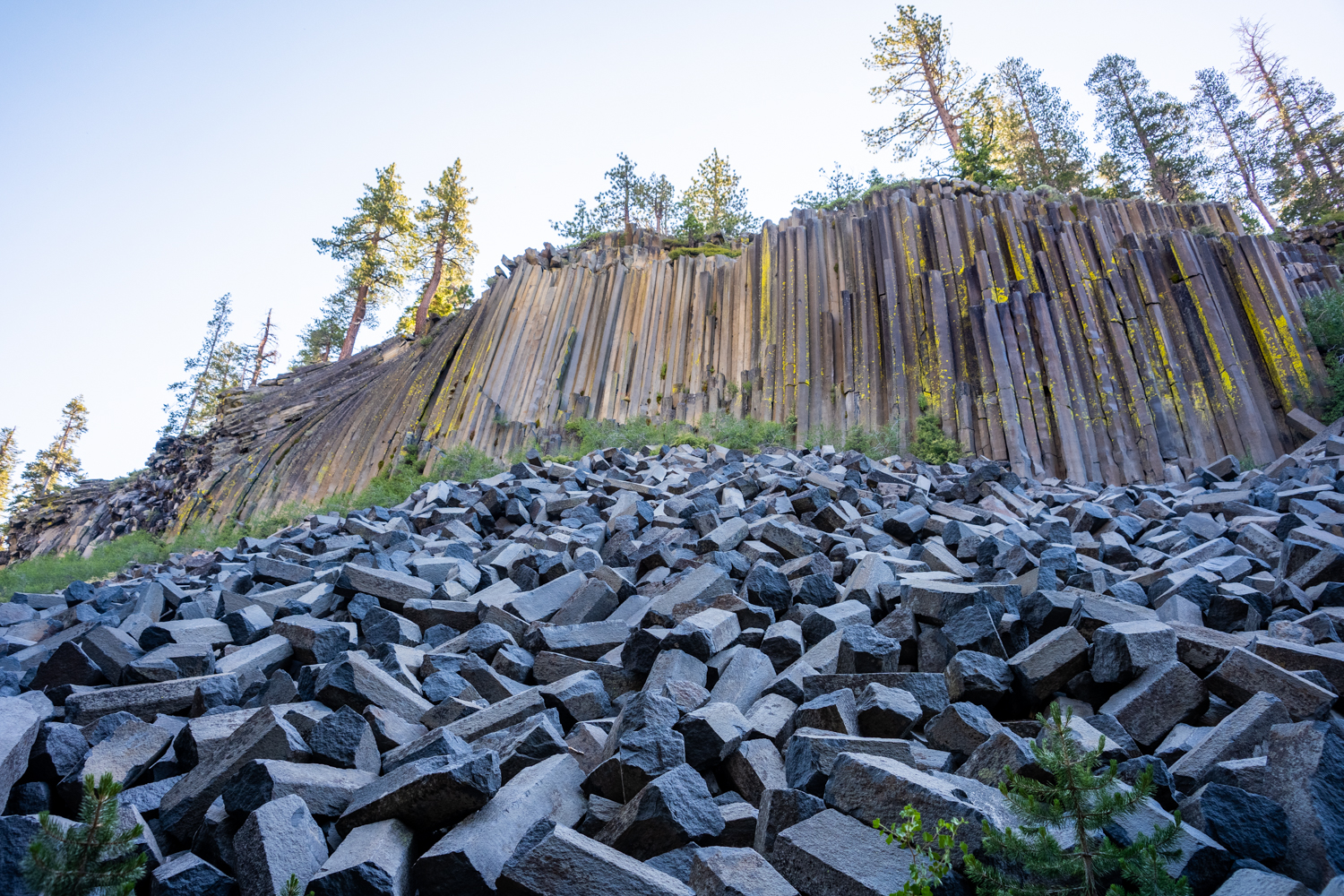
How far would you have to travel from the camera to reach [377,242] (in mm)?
26344

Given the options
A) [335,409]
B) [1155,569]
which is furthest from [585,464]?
[335,409]

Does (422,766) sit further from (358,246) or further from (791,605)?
(358,246)

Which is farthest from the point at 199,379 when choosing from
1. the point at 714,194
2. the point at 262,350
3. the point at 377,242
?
the point at 714,194

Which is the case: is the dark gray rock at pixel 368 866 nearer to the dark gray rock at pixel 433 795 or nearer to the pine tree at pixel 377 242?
the dark gray rock at pixel 433 795

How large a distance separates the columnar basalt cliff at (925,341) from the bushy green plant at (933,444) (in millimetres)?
172

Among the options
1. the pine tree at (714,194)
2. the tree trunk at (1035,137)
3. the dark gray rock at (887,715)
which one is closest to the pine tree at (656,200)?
the pine tree at (714,194)

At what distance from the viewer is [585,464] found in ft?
23.6

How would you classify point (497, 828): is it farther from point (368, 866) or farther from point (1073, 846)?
point (1073, 846)

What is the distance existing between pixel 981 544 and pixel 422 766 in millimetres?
2997

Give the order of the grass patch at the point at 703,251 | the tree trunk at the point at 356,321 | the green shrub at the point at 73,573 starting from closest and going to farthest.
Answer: the green shrub at the point at 73,573, the grass patch at the point at 703,251, the tree trunk at the point at 356,321

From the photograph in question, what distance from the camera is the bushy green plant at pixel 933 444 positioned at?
317 inches

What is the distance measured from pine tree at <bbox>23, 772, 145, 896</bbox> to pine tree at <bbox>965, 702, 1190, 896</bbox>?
148cm

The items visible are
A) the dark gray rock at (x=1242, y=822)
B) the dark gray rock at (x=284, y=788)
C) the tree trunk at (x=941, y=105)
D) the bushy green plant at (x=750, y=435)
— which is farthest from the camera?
the tree trunk at (x=941, y=105)

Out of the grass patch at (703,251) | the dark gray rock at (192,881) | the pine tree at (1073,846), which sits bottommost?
the dark gray rock at (192,881)
